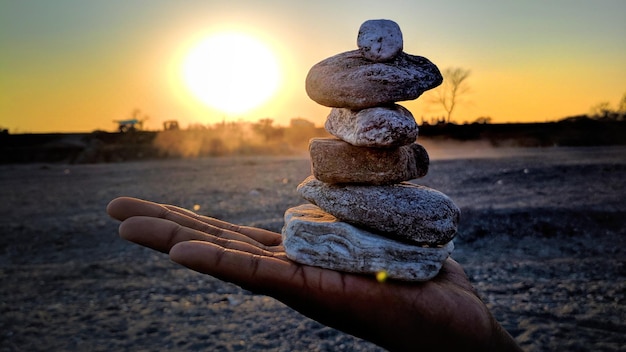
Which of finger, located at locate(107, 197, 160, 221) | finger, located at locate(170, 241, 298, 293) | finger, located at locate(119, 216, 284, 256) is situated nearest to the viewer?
finger, located at locate(170, 241, 298, 293)

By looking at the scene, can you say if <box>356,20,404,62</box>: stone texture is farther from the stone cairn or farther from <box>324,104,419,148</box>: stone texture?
<box>324,104,419,148</box>: stone texture

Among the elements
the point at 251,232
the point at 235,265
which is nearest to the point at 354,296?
the point at 235,265

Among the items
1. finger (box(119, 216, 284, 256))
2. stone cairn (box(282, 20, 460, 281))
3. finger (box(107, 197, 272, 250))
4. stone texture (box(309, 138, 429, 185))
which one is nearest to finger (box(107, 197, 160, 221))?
finger (box(107, 197, 272, 250))

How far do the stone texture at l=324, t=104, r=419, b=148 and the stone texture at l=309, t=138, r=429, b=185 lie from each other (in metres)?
0.14

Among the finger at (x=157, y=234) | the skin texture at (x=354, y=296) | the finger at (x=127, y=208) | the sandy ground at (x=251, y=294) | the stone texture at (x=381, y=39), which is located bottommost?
the sandy ground at (x=251, y=294)

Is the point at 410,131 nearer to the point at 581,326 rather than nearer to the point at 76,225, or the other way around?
the point at 581,326

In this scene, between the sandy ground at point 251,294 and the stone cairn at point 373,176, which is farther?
the sandy ground at point 251,294

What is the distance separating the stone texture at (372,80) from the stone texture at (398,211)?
0.67 m

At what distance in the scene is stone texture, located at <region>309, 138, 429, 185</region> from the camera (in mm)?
3770

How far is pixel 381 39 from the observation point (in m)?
3.53

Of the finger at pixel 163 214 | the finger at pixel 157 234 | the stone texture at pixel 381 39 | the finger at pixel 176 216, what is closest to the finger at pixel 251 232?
the finger at pixel 176 216

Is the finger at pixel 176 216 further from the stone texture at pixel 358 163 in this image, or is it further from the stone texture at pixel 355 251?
the stone texture at pixel 358 163

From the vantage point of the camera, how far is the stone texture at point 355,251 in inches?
142

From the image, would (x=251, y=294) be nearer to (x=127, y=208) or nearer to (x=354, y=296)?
(x=127, y=208)
